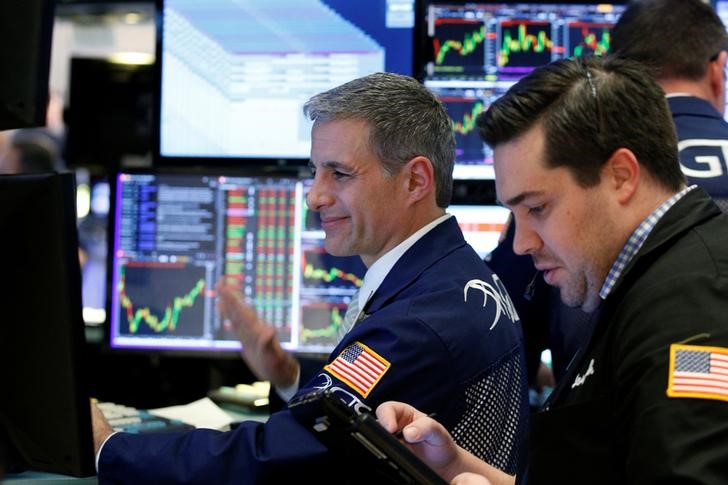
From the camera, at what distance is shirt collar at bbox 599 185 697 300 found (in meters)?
1.50

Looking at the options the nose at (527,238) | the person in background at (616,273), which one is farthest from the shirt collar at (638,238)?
the nose at (527,238)

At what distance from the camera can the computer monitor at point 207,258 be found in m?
2.77

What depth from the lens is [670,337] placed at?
1.31 metres

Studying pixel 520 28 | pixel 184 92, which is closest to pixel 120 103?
pixel 184 92

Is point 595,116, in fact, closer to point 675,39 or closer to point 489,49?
point 675,39

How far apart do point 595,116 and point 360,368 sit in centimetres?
56

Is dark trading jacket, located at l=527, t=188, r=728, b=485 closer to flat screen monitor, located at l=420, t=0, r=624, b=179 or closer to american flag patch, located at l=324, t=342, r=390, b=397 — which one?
american flag patch, located at l=324, t=342, r=390, b=397

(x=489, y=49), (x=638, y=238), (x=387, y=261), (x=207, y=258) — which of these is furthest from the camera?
(x=207, y=258)

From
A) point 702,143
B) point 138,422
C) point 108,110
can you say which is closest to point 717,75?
point 702,143

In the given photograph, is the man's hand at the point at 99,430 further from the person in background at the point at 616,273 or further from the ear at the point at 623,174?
the ear at the point at 623,174

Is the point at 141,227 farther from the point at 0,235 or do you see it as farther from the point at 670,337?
the point at 670,337

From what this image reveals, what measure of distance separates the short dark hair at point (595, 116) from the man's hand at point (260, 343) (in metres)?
0.92

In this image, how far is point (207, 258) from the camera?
2.79 m

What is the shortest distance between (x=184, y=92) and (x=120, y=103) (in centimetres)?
182
